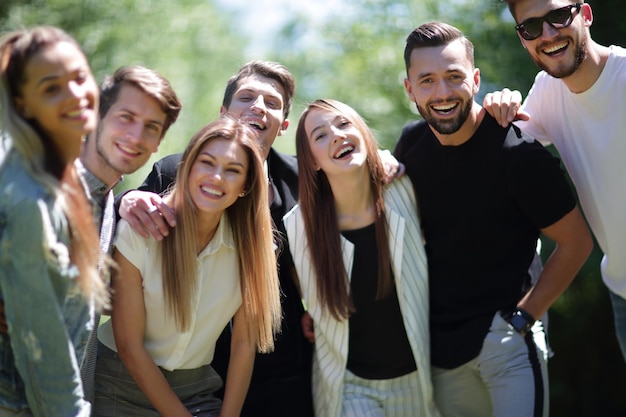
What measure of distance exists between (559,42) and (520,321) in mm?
1188

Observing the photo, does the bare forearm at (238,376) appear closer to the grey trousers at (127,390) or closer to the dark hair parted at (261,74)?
the grey trousers at (127,390)

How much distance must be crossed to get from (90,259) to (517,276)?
6.15ft

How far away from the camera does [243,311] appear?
318 centimetres

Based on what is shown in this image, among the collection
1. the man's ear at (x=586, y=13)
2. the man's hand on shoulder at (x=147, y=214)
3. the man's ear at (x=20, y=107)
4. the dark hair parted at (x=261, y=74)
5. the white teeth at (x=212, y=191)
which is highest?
the man's ear at (x=586, y=13)

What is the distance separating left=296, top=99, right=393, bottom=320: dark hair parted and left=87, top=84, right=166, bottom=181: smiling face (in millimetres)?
761

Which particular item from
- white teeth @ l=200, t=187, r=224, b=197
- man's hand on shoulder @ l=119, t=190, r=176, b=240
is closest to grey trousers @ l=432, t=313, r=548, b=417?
white teeth @ l=200, t=187, r=224, b=197

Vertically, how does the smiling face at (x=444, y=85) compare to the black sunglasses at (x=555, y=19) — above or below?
below

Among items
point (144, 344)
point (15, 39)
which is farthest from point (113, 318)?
point (15, 39)

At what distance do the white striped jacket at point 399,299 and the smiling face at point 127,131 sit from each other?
2.68 feet

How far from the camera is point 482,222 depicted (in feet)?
10.9

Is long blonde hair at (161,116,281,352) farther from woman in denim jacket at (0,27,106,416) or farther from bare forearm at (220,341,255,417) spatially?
woman in denim jacket at (0,27,106,416)

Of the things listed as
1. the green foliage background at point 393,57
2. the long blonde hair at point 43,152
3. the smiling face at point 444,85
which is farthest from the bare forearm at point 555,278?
the long blonde hair at point 43,152

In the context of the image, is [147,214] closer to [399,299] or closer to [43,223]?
[43,223]

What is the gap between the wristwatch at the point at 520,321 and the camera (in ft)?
10.8
